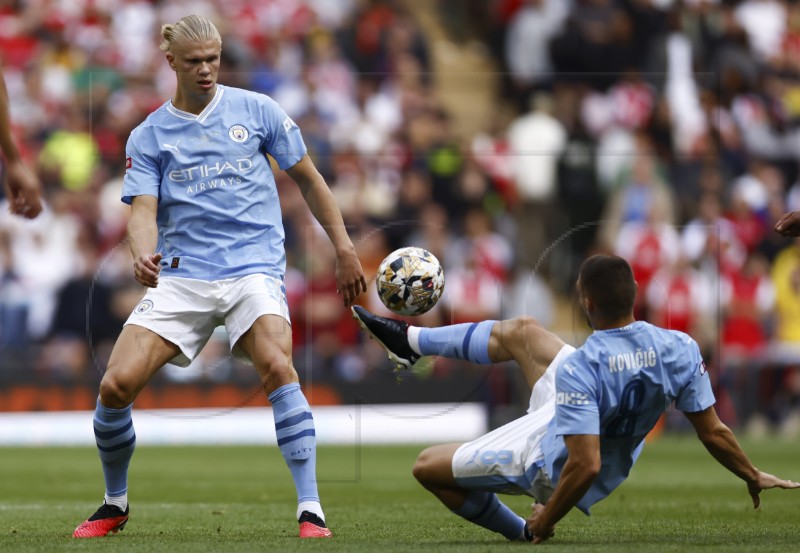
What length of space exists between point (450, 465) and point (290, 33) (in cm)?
1446

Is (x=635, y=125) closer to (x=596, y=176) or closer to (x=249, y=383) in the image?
(x=596, y=176)

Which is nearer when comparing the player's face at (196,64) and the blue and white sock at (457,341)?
the blue and white sock at (457,341)

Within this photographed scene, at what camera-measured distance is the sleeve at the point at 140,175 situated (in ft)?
24.0

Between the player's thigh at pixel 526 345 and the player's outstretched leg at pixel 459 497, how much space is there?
0.47 metres

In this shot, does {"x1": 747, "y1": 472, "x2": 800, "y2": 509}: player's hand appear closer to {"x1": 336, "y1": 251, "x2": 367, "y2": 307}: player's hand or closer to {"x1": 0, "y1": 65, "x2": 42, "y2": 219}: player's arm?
{"x1": 336, "y1": 251, "x2": 367, "y2": 307}: player's hand

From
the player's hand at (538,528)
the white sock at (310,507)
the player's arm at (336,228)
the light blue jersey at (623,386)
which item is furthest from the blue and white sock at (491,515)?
the player's arm at (336,228)

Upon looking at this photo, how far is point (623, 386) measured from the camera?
6.11 metres

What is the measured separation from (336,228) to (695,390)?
1.95m

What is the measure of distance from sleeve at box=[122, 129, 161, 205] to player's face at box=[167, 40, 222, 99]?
38 cm

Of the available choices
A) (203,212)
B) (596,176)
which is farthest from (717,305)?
(203,212)

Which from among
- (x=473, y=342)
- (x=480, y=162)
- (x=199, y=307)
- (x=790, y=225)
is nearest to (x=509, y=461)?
(x=473, y=342)

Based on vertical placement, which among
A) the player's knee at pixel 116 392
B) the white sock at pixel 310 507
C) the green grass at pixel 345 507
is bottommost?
the green grass at pixel 345 507

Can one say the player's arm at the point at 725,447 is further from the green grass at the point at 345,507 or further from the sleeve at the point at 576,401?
the sleeve at the point at 576,401

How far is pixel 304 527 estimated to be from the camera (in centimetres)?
699
